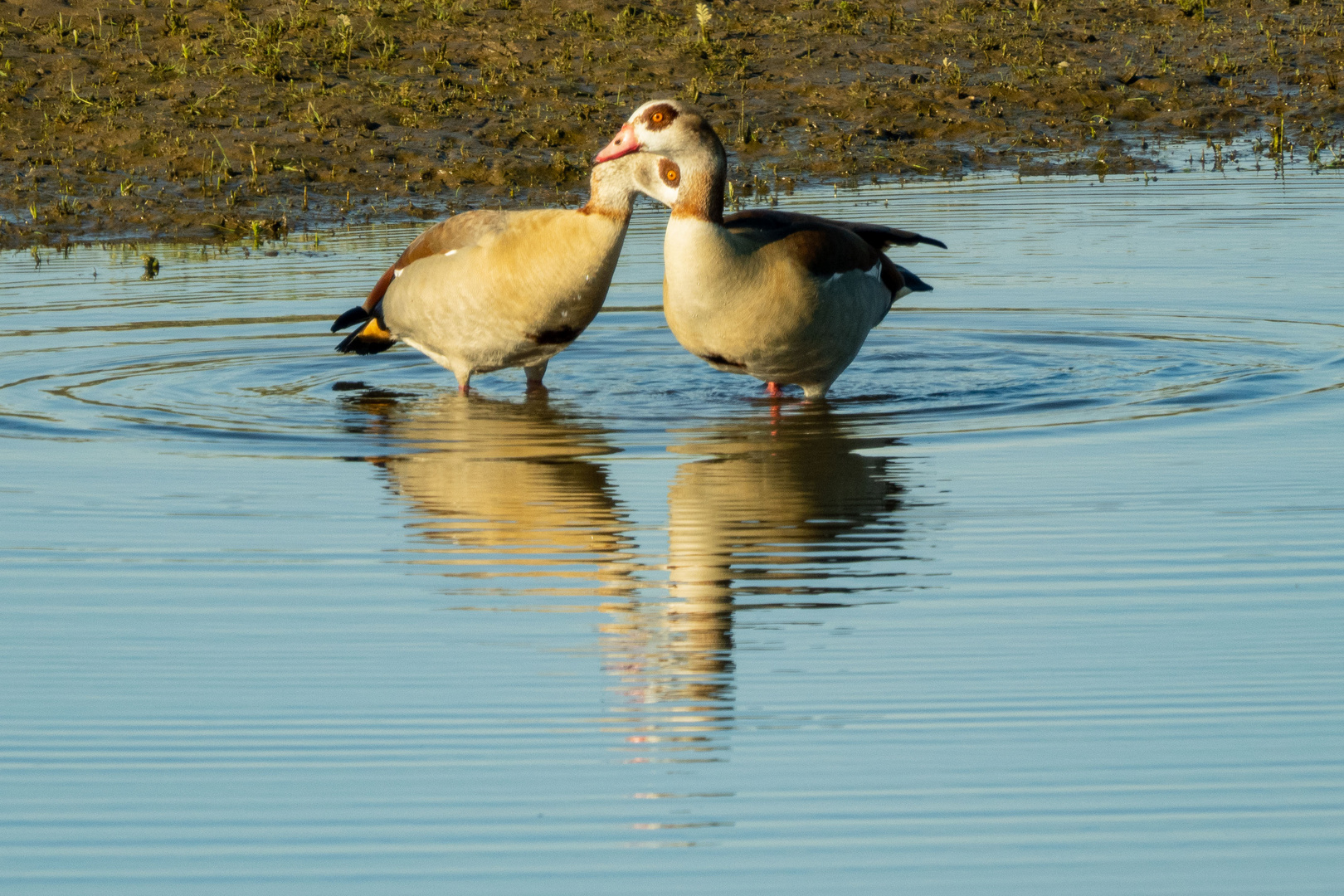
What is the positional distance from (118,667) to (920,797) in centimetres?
216

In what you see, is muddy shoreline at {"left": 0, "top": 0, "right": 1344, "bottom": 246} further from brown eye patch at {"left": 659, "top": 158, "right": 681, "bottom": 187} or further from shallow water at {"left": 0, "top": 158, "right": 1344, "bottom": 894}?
brown eye patch at {"left": 659, "top": 158, "right": 681, "bottom": 187}

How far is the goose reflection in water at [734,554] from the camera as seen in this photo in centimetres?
460

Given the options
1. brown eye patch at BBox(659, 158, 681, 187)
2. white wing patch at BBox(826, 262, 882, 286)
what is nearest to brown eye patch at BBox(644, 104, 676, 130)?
brown eye patch at BBox(659, 158, 681, 187)

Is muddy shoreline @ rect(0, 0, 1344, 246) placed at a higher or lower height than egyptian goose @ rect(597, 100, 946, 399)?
higher

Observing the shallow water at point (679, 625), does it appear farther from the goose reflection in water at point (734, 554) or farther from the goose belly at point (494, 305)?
the goose belly at point (494, 305)

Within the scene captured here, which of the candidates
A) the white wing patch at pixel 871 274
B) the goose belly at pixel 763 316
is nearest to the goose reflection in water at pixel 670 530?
the goose belly at pixel 763 316

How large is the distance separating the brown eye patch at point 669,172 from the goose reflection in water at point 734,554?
1083 mm

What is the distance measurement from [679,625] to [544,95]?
13220mm

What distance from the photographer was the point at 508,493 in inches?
276

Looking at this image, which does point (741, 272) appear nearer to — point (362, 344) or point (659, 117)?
point (659, 117)

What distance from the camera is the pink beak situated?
26.7 ft

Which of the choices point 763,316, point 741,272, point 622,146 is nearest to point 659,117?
point 622,146

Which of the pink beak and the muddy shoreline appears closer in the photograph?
the pink beak

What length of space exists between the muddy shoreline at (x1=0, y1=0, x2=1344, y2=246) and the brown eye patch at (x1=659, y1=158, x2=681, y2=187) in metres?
6.97
